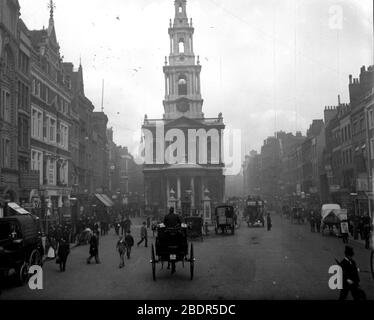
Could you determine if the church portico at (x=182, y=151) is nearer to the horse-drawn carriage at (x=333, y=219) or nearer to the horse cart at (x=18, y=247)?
the horse-drawn carriage at (x=333, y=219)

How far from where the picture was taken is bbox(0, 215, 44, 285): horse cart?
1234 cm

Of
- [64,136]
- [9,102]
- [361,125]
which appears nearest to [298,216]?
[361,125]

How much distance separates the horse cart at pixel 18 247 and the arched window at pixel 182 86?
7100cm

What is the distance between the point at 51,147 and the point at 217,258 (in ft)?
39.3

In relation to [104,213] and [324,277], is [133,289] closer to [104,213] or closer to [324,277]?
[324,277]

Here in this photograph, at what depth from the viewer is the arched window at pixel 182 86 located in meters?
84.5

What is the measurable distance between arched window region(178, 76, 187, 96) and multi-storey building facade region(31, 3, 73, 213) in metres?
53.1

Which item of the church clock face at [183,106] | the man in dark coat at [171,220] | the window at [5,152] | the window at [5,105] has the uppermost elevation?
the church clock face at [183,106]

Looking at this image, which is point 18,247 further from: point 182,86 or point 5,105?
point 182,86

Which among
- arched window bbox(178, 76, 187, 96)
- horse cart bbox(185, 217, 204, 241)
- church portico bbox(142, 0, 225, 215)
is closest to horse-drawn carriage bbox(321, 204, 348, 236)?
horse cart bbox(185, 217, 204, 241)

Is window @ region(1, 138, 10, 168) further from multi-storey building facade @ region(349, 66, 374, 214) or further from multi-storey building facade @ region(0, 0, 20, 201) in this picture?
multi-storey building facade @ region(349, 66, 374, 214)

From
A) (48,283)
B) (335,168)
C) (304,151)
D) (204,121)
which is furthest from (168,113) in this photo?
(48,283)

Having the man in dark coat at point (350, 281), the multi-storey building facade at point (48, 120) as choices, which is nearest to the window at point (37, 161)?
the multi-storey building facade at point (48, 120)

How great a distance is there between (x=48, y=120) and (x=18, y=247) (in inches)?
586
